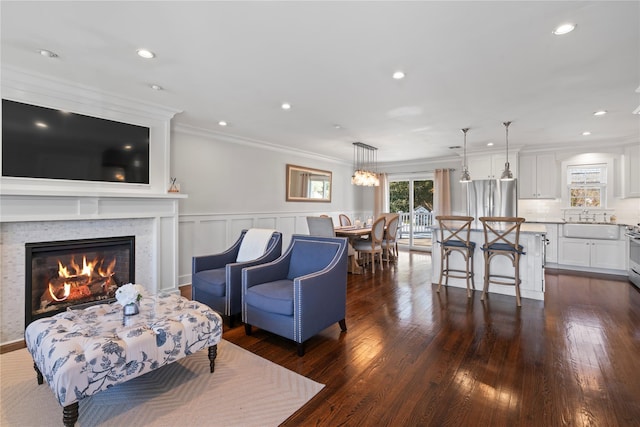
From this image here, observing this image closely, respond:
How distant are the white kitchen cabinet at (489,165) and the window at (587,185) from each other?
108cm

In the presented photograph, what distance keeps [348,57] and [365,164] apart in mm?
6217

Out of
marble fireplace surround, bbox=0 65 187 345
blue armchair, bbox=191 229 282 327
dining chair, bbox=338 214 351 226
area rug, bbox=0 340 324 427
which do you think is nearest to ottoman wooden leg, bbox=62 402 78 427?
area rug, bbox=0 340 324 427

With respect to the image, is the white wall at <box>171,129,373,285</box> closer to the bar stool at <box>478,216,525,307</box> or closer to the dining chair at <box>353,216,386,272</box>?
the dining chair at <box>353,216,386,272</box>

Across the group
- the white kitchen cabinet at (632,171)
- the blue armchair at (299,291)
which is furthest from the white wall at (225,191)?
the white kitchen cabinet at (632,171)

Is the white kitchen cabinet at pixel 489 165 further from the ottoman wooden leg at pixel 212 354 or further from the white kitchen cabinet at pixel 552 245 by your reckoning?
the ottoman wooden leg at pixel 212 354

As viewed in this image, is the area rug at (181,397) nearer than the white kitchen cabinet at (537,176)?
Yes

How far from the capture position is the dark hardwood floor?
1.85 meters

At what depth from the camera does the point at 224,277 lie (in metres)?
3.21

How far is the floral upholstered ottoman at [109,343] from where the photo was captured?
1.62m

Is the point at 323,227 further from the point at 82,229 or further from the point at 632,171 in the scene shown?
the point at 632,171

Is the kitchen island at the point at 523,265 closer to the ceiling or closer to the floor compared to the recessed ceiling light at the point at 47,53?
closer to the floor

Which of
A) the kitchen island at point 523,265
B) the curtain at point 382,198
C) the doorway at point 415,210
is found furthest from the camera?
the curtain at point 382,198

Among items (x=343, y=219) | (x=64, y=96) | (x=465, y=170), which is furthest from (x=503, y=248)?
(x=64, y=96)

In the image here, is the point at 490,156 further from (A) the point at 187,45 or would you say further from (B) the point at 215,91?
(A) the point at 187,45
